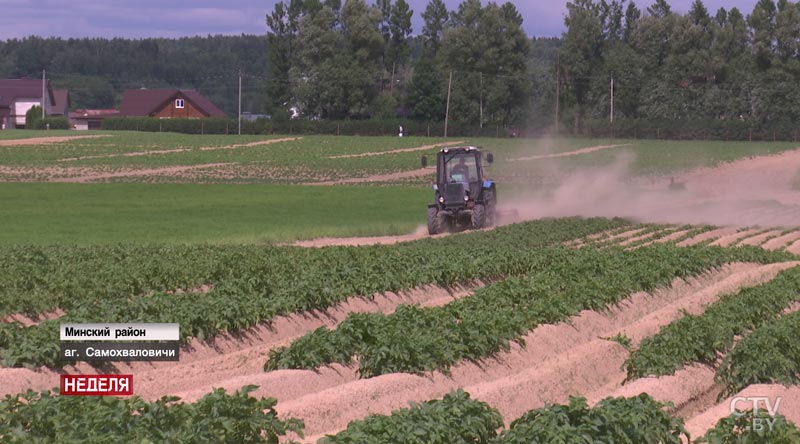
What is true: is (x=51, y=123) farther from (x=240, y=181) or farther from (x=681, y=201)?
(x=681, y=201)

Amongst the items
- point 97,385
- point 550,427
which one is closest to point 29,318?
point 97,385

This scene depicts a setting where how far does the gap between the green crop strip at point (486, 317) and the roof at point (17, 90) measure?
13610 centimetres

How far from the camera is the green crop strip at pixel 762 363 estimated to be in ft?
48.3

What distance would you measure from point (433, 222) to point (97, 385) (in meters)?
23.6

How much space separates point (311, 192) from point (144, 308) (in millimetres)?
42135

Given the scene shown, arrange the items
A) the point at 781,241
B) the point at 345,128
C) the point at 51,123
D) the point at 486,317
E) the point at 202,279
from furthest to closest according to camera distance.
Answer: the point at 51,123 → the point at 345,128 → the point at 781,241 → the point at 202,279 → the point at 486,317

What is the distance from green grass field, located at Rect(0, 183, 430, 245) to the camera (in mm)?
36750

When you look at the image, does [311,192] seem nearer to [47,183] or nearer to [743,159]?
[47,183]

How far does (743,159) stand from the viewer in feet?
280

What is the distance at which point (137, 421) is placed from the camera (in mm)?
10352

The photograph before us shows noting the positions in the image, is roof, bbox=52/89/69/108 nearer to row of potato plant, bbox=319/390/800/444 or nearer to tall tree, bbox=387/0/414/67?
tall tree, bbox=387/0/414/67

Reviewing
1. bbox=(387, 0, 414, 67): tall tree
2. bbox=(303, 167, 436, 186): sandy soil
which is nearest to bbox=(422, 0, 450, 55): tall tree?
bbox=(387, 0, 414, 67): tall tree

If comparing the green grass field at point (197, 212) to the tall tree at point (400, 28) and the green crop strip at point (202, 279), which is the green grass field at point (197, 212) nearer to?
the green crop strip at point (202, 279)

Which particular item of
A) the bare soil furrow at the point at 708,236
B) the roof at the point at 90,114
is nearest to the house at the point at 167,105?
the roof at the point at 90,114
